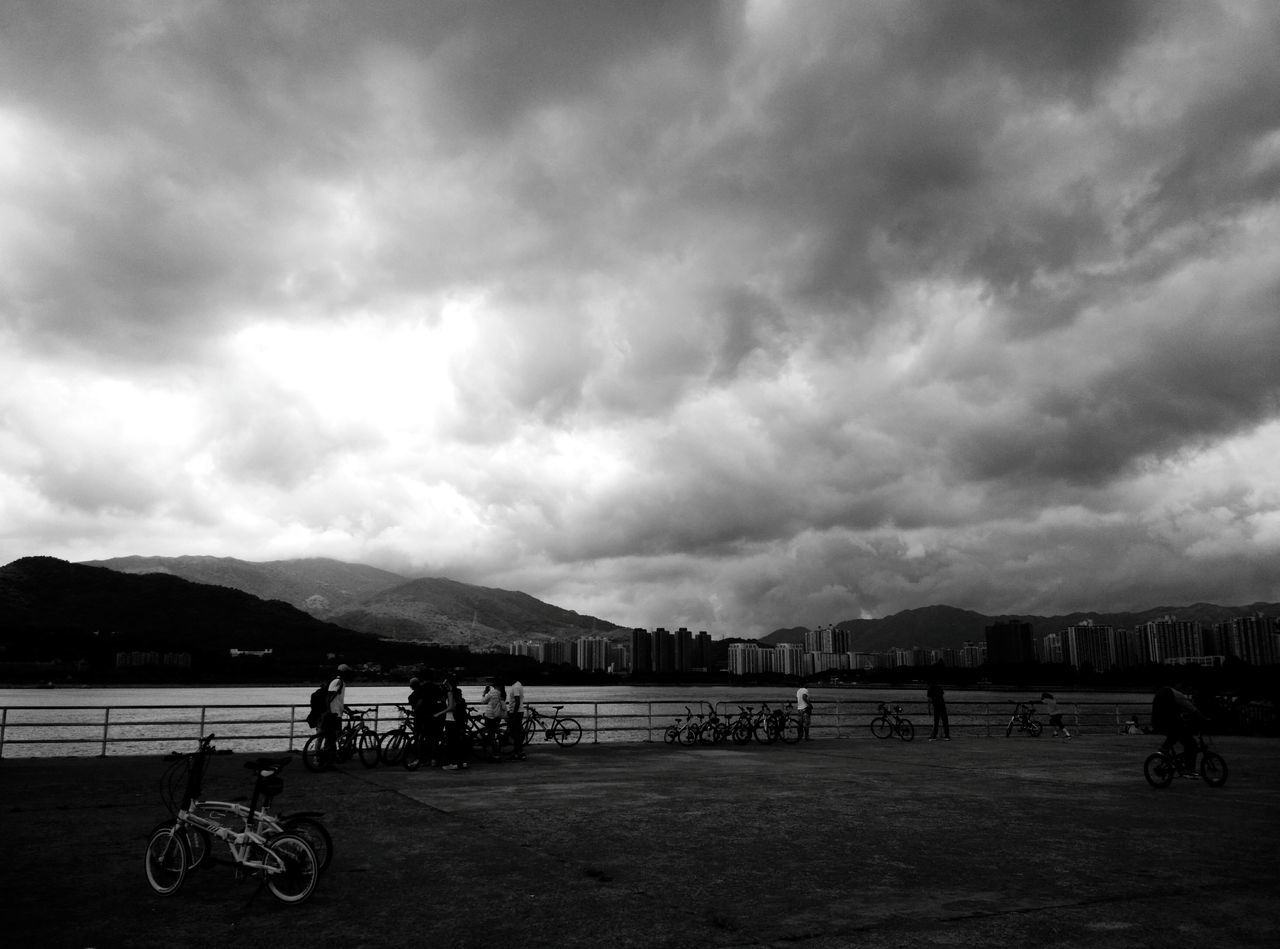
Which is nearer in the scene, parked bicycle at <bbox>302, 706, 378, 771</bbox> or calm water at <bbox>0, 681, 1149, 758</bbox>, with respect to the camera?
parked bicycle at <bbox>302, 706, 378, 771</bbox>

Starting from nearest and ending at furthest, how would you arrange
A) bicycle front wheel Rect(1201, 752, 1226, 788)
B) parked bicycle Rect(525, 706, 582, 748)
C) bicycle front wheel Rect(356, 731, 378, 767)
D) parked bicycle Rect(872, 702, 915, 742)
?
1. bicycle front wheel Rect(1201, 752, 1226, 788)
2. bicycle front wheel Rect(356, 731, 378, 767)
3. parked bicycle Rect(525, 706, 582, 748)
4. parked bicycle Rect(872, 702, 915, 742)

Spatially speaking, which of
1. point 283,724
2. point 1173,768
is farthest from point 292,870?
point 283,724

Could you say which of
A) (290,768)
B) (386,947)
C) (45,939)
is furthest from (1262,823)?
(290,768)

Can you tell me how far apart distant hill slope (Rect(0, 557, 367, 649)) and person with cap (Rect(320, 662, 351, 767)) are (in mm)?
165786

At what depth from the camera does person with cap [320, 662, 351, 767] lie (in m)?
18.1

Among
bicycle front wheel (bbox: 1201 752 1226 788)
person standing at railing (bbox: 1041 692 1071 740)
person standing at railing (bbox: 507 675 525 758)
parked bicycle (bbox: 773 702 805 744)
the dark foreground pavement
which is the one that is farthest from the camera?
person standing at railing (bbox: 1041 692 1071 740)

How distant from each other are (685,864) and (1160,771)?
40.2 feet

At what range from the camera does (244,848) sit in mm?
7844

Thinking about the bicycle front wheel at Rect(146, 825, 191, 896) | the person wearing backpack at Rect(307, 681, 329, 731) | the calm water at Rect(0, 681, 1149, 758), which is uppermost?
the person wearing backpack at Rect(307, 681, 329, 731)

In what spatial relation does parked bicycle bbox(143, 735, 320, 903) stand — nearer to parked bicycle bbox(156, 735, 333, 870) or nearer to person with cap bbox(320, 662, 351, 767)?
parked bicycle bbox(156, 735, 333, 870)

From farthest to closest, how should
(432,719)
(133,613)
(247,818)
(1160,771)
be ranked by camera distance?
(133,613)
(432,719)
(1160,771)
(247,818)

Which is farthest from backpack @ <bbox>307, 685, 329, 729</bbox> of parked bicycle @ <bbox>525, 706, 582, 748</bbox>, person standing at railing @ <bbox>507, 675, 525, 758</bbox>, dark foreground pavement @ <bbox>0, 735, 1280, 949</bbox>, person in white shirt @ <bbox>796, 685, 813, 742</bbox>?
person in white shirt @ <bbox>796, 685, 813, 742</bbox>

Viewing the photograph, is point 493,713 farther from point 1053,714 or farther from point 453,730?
point 1053,714

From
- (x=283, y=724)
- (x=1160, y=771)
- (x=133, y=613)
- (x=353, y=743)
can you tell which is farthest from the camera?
(x=133, y=613)
